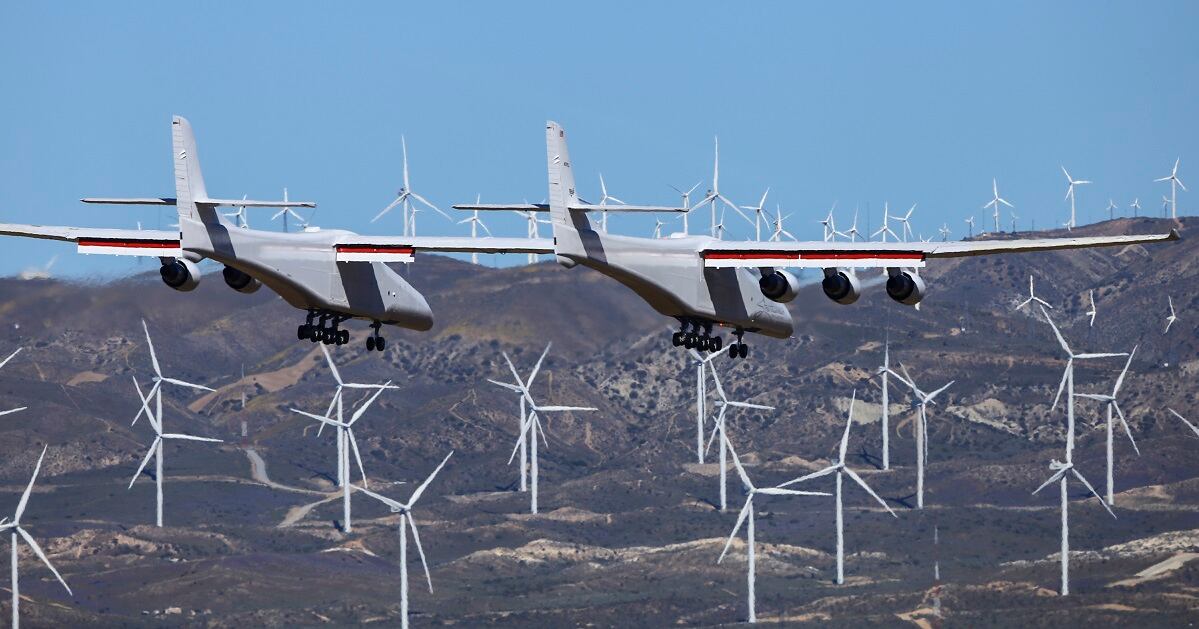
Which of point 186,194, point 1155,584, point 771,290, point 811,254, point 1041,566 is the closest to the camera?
point 186,194

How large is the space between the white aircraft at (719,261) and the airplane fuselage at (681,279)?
3 centimetres

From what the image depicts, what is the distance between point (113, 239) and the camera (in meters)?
63.3

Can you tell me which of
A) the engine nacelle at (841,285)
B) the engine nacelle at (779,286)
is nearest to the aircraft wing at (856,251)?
the engine nacelle at (841,285)

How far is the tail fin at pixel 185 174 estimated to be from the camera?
195 feet

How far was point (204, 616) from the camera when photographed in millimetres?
175625

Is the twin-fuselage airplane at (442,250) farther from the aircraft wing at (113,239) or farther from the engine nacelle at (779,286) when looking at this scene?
the engine nacelle at (779,286)

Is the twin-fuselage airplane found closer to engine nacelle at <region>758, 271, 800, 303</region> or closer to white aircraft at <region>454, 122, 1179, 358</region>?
white aircraft at <region>454, 122, 1179, 358</region>

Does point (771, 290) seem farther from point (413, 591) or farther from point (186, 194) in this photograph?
point (413, 591)

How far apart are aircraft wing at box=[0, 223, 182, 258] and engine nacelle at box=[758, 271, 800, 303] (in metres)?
16.7

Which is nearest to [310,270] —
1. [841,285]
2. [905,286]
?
[841,285]

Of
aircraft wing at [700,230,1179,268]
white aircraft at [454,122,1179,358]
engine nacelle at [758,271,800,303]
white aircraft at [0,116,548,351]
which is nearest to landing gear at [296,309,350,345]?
white aircraft at [0,116,548,351]

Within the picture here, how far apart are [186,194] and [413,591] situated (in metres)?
131

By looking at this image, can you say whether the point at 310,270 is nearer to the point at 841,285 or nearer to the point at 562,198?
the point at 562,198

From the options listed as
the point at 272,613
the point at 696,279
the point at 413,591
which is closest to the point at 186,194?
the point at 696,279
